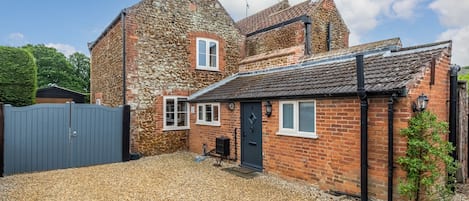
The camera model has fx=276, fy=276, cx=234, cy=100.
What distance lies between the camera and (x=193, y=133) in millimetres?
11742

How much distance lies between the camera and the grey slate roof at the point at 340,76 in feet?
17.8

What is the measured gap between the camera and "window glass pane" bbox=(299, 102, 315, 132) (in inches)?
265

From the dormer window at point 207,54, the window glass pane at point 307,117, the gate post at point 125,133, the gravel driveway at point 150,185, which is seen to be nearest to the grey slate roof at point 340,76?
the window glass pane at point 307,117

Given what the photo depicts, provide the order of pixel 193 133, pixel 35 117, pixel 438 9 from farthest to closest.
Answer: pixel 193 133 < pixel 438 9 < pixel 35 117

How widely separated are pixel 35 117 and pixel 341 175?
896cm

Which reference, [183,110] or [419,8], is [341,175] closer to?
[183,110]

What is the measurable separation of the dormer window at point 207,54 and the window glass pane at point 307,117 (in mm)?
6685

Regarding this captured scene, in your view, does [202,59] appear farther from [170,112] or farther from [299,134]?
[299,134]

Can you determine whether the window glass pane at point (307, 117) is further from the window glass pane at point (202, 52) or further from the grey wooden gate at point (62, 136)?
the window glass pane at point (202, 52)

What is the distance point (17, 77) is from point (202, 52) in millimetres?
6954

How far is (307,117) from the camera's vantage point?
682 cm

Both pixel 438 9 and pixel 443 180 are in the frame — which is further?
pixel 438 9

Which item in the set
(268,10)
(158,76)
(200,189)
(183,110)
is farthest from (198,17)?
(200,189)

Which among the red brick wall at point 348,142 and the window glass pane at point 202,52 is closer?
the red brick wall at point 348,142
